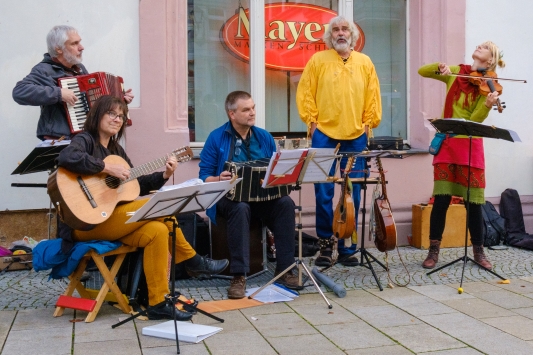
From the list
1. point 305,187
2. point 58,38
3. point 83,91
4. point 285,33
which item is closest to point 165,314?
point 83,91

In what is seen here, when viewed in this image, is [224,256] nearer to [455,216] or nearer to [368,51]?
[455,216]

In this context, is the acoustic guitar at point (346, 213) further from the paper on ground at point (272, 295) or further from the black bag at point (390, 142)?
the black bag at point (390, 142)

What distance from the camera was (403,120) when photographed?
8.18 meters

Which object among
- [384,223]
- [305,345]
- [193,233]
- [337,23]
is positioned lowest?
[305,345]

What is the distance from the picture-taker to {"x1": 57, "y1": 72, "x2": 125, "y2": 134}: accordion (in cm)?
558

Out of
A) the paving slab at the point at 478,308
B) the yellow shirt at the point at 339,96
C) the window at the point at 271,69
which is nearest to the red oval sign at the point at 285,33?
the window at the point at 271,69

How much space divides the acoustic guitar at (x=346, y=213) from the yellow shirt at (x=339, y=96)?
0.74 m

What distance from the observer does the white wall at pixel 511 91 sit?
26.0 ft

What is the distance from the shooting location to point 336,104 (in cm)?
657

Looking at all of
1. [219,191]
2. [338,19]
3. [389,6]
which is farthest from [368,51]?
[219,191]

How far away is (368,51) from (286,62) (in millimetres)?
1018

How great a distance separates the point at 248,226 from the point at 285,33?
2.82 metres

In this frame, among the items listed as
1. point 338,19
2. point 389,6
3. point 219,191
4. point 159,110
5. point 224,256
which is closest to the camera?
point 219,191

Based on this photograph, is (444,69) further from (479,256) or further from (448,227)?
(448,227)
